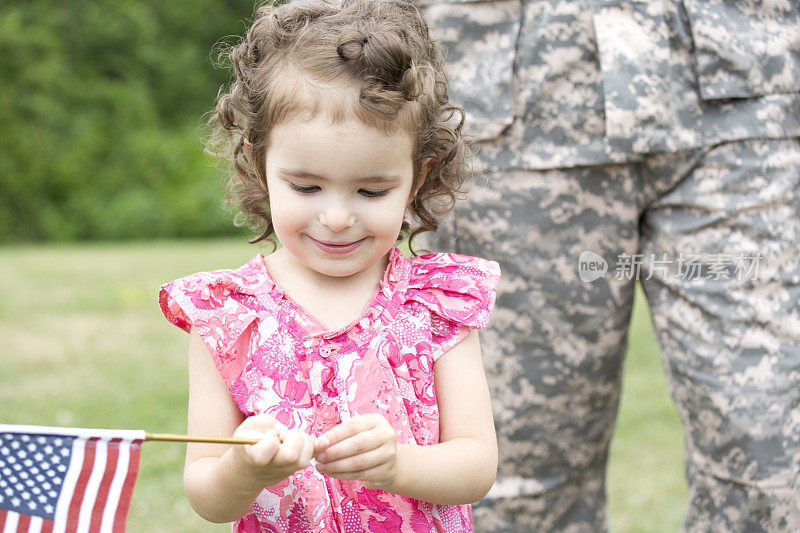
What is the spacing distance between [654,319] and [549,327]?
0.26 metres

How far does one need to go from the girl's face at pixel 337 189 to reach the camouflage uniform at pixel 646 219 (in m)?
0.81

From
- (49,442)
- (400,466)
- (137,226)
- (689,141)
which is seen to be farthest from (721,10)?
→ (137,226)

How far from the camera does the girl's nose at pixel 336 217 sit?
5.35 ft

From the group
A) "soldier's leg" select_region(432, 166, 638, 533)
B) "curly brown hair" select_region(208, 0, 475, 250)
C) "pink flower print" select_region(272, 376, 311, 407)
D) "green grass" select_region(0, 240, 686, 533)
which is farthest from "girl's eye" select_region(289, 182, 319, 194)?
"green grass" select_region(0, 240, 686, 533)

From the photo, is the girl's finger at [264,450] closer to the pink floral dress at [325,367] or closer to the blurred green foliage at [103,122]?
the pink floral dress at [325,367]

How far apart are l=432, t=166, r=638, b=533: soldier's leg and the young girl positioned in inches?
24.6

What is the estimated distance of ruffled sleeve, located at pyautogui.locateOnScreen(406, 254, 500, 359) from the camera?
180 cm

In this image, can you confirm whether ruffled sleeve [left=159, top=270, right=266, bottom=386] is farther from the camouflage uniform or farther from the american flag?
the camouflage uniform

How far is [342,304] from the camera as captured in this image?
1799 mm

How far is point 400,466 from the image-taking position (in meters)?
1.59

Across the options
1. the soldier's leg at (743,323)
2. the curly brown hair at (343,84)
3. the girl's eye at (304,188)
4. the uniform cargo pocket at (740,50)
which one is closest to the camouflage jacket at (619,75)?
the uniform cargo pocket at (740,50)

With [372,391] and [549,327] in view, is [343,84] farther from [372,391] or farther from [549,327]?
[549,327]

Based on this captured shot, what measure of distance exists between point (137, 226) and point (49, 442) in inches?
797

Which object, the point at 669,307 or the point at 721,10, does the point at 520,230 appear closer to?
the point at 669,307
